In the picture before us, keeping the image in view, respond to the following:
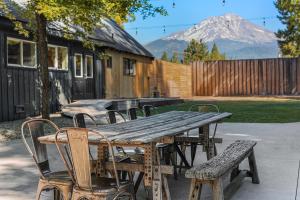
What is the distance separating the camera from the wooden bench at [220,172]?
3309 millimetres

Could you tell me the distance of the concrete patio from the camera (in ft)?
14.2

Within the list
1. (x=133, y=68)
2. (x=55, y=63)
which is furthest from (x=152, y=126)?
(x=133, y=68)

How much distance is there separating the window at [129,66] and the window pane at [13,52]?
305 inches

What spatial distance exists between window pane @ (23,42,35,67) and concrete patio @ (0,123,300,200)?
462cm

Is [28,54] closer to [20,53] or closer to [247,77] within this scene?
[20,53]

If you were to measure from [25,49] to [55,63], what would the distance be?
1620 millimetres

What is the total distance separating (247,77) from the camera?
87.6ft

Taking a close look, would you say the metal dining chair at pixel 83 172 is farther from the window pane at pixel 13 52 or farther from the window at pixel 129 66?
the window at pixel 129 66

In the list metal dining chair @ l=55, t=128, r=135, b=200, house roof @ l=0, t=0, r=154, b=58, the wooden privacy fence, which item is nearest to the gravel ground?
house roof @ l=0, t=0, r=154, b=58

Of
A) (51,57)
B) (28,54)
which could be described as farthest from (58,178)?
(51,57)

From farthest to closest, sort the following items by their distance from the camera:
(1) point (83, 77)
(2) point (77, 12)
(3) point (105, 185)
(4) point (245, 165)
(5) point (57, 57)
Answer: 1. (1) point (83, 77)
2. (5) point (57, 57)
3. (2) point (77, 12)
4. (4) point (245, 165)
5. (3) point (105, 185)

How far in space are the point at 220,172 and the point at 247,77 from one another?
2406 cm

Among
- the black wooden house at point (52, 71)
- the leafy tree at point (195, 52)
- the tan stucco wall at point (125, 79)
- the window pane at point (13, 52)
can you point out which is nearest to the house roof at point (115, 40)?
the black wooden house at point (52, 71)

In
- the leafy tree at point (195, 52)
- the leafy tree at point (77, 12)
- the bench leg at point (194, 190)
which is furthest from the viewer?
the leafy tree at point (195, 52)
